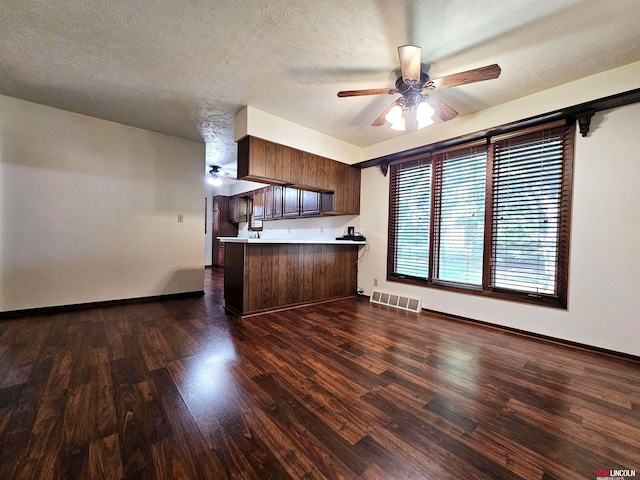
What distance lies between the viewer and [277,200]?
5754mm

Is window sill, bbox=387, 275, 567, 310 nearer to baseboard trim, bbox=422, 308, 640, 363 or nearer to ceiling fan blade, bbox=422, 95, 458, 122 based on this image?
baseboard trim, bbox=422, 308, 640, 363

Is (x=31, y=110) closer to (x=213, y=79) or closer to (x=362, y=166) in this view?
(x=213, y=79)

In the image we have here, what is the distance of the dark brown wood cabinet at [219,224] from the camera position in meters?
7.86

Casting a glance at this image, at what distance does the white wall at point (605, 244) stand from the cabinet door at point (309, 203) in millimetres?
3192

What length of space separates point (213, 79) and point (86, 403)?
271 centimetres

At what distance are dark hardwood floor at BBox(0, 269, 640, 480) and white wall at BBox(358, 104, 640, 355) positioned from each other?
0.75ft

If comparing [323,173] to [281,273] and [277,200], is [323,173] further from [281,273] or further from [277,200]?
[277,200]

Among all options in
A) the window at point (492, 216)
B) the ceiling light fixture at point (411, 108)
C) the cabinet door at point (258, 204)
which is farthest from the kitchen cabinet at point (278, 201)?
the ceiling light fixture at point (411, 108)

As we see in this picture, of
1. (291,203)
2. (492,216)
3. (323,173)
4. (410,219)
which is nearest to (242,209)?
(291,203)

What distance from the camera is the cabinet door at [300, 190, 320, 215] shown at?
4.43m

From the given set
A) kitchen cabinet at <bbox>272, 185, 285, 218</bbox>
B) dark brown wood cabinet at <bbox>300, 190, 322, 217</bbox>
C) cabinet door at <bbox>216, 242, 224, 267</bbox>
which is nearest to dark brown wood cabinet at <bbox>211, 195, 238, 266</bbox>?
cabinet door at <bbox>216, 242, 224, 267</bbox>

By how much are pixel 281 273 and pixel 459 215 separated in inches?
94.9

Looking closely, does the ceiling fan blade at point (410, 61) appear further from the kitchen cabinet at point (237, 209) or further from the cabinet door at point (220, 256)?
the cabinet door at point (220, 256)

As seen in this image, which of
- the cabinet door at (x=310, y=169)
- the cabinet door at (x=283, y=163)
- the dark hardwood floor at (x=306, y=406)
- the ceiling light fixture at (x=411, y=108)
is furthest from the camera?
the cabinet door at (x=310, y=169)
